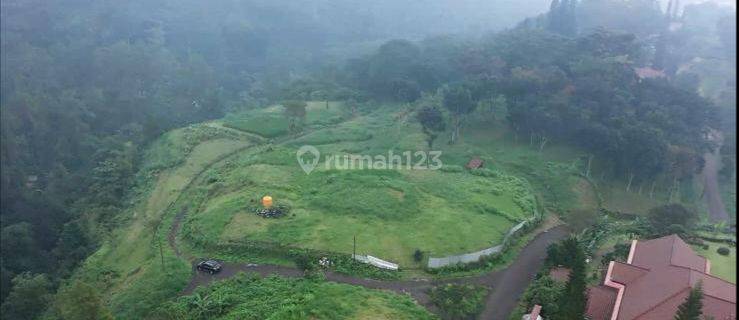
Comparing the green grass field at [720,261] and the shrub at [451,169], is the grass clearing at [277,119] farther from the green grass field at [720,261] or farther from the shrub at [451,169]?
the green grass field at [720,261]

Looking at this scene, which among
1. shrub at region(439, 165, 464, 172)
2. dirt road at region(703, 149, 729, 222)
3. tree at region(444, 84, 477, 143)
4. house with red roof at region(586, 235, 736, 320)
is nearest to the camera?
house with red roof at region(586, 235, 736, 320)

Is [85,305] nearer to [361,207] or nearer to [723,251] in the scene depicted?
[361,207]

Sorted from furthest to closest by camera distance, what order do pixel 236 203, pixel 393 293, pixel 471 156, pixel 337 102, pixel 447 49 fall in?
pixel 447 49 < pixel 337 102 < pixel 471 156 < pixel 236 203 < pixel 393 293

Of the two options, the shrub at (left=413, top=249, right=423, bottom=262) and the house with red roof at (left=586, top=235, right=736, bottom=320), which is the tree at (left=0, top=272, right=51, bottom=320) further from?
the house with red roof at (left=586, top=235, right=736, bottom=320)

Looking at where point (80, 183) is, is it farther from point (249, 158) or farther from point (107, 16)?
point (107, 16)

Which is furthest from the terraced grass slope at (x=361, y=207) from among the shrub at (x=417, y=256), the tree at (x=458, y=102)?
the tree at (x=458, y=102)

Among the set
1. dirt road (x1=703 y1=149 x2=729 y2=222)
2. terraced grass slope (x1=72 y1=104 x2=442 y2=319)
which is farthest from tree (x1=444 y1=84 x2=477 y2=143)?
dirt road (x1=703 y1=149 x2=729 y2=222)

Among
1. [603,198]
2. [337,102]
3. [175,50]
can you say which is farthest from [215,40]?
[603,198]
